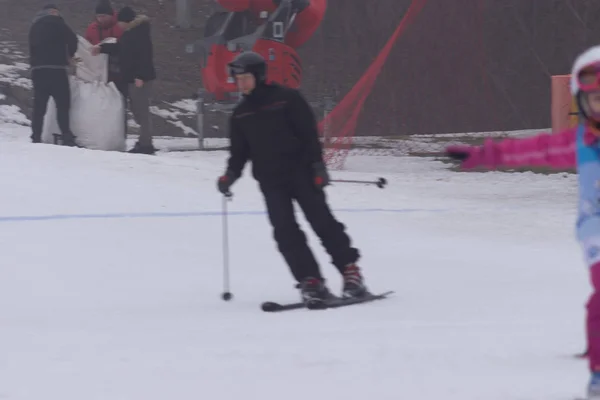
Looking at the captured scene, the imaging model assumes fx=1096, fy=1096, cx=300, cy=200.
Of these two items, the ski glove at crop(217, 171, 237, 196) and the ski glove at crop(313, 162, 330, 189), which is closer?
the ski glove at crop(313, 162, 330, 189)

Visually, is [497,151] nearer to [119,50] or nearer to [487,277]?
[487,277]

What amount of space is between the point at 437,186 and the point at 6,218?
16.5 ft

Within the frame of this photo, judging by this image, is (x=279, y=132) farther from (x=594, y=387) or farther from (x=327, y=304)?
(x=594, y=387)

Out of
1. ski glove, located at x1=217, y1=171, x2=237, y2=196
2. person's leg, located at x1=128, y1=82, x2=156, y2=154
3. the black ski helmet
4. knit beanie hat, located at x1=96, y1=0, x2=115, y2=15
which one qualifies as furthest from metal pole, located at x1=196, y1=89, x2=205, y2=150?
the black ski helmet

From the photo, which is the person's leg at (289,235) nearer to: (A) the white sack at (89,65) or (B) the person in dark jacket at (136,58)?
(B) the person in dark jacket at (136,58)

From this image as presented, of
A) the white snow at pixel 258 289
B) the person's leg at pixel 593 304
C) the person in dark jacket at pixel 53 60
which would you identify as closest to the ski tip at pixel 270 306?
the white snow at pixel 258 289

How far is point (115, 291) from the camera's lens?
22.7ft

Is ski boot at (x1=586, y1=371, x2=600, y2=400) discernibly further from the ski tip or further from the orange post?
the orange post

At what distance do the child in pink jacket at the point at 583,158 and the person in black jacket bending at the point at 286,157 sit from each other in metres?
2.26

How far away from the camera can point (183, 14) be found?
22328mm

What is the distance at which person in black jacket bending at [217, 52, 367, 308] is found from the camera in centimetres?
627

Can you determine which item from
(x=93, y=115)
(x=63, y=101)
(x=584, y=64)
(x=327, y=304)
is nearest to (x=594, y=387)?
(x=584, y=64)

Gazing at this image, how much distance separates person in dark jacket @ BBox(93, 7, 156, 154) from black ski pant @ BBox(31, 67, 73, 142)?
0.63 m

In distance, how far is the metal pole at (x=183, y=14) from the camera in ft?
72.8
